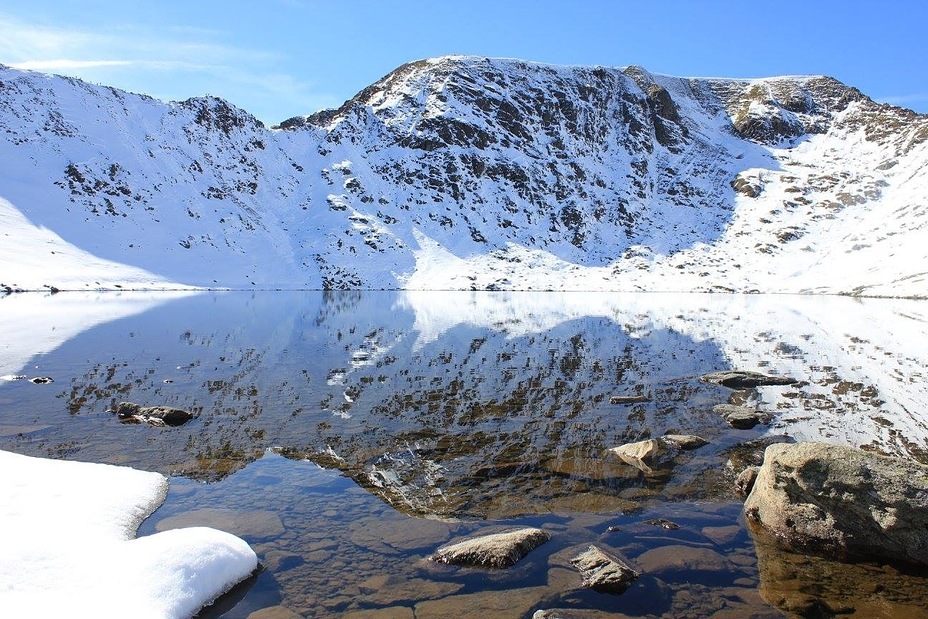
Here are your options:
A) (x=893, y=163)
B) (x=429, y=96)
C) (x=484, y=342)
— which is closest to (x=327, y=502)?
(x=484, y=342)

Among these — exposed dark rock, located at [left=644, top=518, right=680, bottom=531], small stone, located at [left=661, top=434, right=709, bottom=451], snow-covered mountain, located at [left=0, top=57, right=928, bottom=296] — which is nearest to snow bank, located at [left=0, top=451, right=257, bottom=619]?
exposed dark rock, located at [left=644, top=518, right=680, bottom=531]

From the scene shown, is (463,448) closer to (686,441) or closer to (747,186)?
(686,441)

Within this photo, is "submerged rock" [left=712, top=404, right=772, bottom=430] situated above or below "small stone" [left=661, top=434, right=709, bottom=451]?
above

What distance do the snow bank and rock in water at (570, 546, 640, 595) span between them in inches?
219

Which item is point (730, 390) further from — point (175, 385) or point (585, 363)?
point (175, 385)

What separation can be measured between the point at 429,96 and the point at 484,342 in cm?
14455

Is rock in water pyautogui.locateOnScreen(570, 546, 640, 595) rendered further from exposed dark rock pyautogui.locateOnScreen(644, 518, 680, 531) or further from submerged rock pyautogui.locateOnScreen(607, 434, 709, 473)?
submerged rock pyautogui.locateOnScreen(607, 434, 709, 473)

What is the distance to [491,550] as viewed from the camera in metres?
9.59

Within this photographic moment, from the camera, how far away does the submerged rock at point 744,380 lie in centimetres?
2495

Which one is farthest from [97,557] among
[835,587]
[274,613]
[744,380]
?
[744,380]

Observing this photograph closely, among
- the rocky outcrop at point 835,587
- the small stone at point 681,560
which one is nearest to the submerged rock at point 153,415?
the small stone at point 681,560

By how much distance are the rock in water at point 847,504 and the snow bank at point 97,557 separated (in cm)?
1003

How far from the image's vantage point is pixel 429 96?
165125 millimetres

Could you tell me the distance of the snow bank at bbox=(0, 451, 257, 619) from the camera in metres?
7.07
